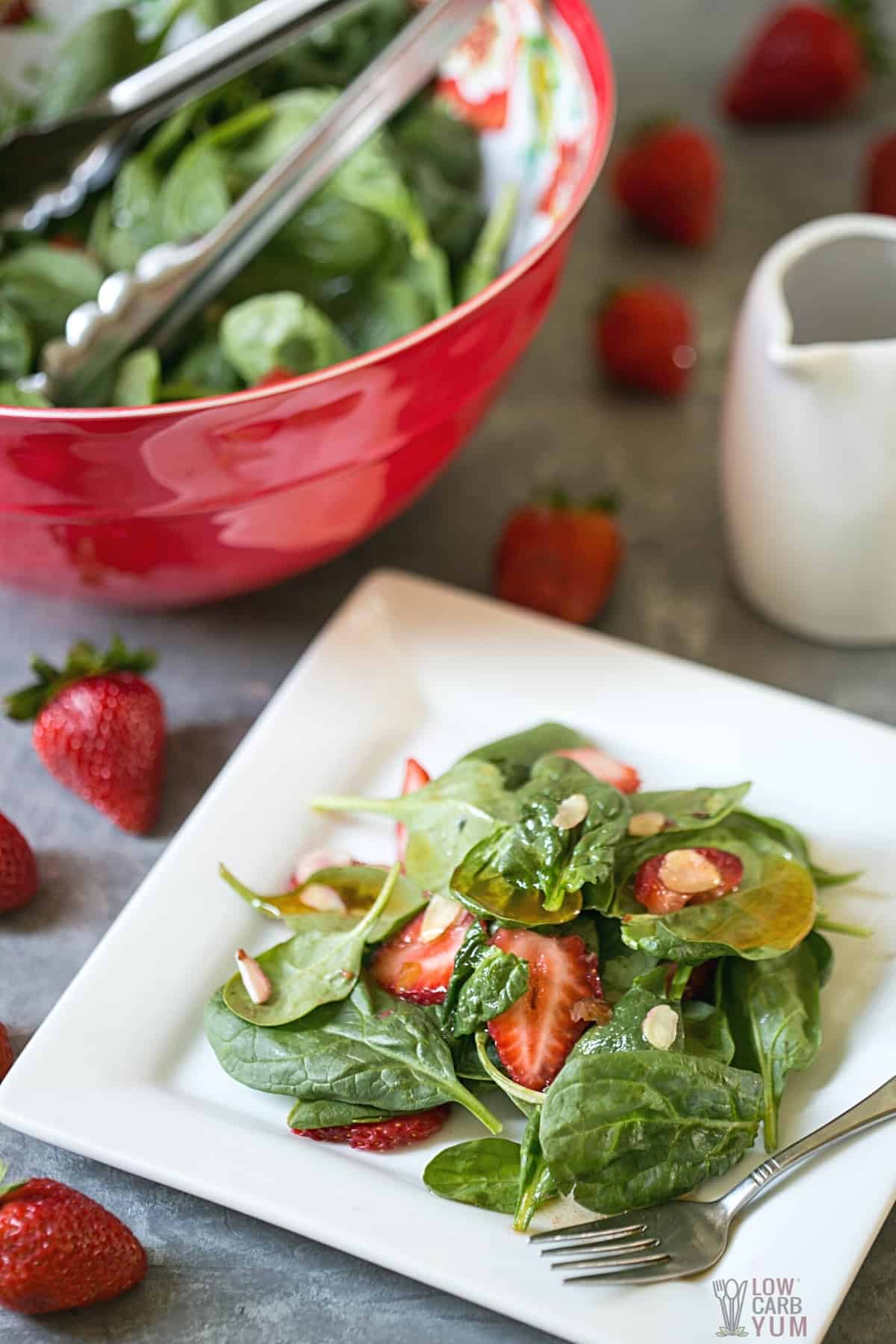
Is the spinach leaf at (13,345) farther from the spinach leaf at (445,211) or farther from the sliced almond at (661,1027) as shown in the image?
the sliced almond at (661,1027)

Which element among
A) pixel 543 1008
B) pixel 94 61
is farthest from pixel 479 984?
pixel 94 61

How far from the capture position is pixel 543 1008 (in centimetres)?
90

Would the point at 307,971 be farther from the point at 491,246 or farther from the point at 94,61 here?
the point at 94,61

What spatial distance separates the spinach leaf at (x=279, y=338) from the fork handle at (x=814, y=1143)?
2.03ft

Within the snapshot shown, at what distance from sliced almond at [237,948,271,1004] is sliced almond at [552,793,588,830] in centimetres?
21

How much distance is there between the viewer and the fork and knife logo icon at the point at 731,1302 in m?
0.81

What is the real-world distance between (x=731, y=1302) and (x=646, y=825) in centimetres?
29

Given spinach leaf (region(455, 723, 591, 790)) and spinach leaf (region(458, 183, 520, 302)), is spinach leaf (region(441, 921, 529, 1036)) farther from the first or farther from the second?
spinach leaf (region(458, 183, 520, 302))

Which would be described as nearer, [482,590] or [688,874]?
[688,874]

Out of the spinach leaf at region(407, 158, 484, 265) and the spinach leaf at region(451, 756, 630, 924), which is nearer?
the spinach leaf at region(451, 756, 630, 924)

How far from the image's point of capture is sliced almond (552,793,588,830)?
943 mm

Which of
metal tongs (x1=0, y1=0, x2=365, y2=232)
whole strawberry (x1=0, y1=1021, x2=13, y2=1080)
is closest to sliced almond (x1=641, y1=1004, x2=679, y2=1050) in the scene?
whole strawberry (x1=0, y1=1021, x2=13, y2=1080)

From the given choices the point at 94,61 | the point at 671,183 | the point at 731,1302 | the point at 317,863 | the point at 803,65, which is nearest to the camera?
the point at 731,1302

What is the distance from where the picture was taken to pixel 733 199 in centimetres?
169
